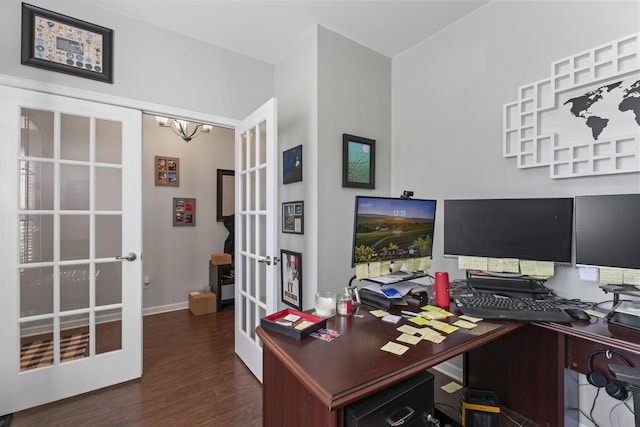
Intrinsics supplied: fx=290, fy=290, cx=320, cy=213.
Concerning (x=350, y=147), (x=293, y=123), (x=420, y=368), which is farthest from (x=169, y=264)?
(x=420, y=368)

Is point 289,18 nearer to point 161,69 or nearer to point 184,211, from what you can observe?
point 161,69

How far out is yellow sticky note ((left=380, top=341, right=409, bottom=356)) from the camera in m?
1.06

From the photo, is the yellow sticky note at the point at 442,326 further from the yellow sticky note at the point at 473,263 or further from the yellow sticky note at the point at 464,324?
the yellow sticky note at the point at 473,263

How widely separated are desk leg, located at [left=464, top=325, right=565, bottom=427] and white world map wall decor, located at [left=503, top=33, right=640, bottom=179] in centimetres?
102

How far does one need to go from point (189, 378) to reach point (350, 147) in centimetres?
228

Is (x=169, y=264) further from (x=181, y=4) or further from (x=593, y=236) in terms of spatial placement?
(x=593, y=236)

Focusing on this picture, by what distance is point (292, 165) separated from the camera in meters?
2.57

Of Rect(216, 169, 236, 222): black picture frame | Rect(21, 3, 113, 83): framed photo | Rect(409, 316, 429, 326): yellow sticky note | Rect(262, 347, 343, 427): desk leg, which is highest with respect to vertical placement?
Rect(21, 3, 113, 83): framed photo

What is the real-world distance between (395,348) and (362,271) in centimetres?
50

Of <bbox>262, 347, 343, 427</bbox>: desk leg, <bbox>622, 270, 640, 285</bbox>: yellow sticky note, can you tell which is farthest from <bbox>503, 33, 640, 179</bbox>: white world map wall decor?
<bbox>262, 347, 343, 427</bbox>: desk leg

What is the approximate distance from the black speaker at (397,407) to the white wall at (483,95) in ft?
4.24

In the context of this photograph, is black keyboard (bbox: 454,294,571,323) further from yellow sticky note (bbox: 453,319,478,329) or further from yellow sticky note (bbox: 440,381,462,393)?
yellow sticky note (bbox: 440,381,462,393)

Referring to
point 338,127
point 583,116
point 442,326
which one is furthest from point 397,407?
point 338,127

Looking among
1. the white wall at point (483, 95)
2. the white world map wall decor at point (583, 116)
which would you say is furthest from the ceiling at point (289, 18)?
the white world map wall decor at point (583, 116)
